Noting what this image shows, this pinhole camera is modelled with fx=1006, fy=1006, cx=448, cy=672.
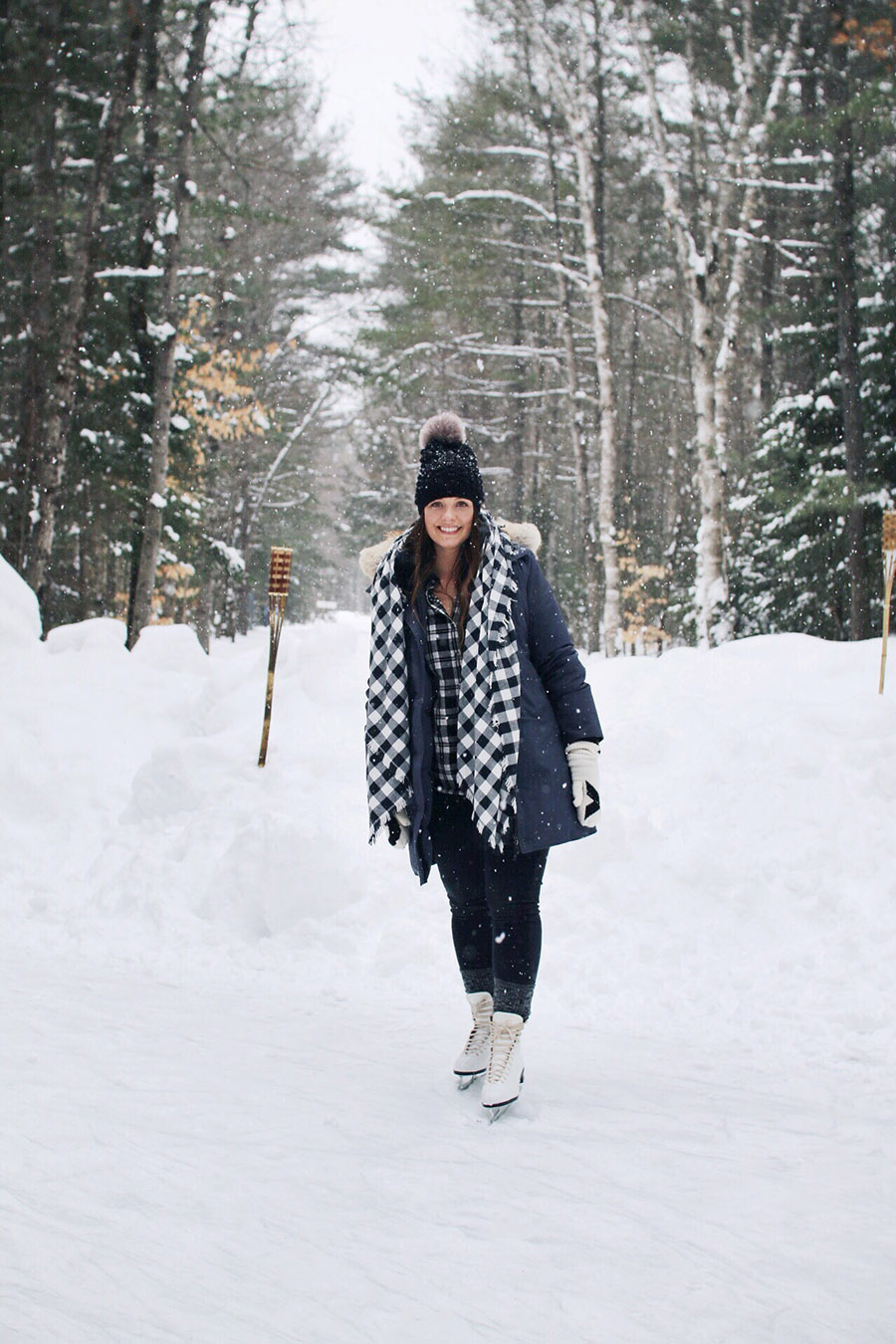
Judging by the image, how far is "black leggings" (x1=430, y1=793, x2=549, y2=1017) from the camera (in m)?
2.93

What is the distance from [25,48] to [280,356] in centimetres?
906

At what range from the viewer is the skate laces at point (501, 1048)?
111 inches

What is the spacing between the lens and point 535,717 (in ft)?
9.64

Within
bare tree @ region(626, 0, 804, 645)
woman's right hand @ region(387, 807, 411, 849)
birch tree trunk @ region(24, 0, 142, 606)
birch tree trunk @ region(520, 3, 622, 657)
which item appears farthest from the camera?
birch tree trunk @ region(520, 3, 622, 657)

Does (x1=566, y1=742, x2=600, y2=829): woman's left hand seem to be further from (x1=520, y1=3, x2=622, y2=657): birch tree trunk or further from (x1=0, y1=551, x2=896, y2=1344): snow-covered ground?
(x1=520, y1=3, x2=622, y2=657): birch tree trunk

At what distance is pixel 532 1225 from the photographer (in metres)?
2.16

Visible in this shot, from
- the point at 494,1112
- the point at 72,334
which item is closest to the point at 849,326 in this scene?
the point at 72,334

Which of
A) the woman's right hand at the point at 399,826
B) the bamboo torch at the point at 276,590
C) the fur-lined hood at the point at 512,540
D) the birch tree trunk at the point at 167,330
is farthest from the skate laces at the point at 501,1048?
the birch tree trunk at the point at 167,330

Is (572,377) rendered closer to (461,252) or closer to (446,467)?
(461,252)

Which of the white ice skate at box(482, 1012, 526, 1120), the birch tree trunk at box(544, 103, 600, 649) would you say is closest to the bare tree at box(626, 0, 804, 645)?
the birch tree trunk at box(544, 103, 600, 649)

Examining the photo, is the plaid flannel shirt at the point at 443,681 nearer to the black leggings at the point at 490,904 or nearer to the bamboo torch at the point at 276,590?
the black leggings at the point at 490,904

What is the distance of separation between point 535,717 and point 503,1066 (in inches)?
38.9

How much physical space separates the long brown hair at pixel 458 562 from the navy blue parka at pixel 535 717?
36 mm

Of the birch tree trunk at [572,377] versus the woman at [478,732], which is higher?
the birch tree trunk at [572,377]
